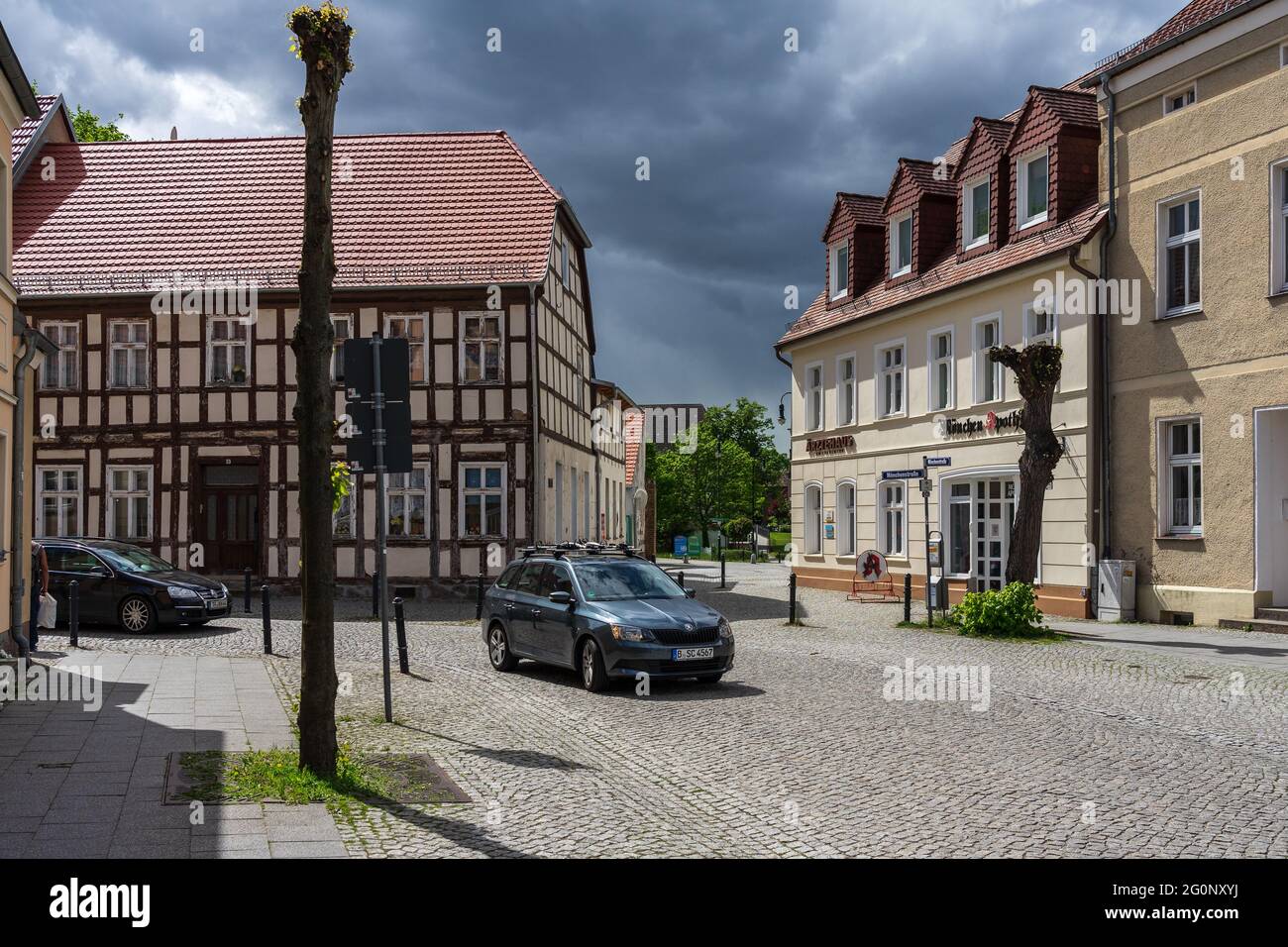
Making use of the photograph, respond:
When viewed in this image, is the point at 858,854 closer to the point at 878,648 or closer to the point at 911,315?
the point at 878,648

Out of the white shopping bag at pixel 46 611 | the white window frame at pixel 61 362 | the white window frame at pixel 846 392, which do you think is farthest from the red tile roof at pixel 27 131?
the white window frame at pixel 846 392

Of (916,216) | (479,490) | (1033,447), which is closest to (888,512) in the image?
(916,216)

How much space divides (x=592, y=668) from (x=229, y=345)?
786 inches

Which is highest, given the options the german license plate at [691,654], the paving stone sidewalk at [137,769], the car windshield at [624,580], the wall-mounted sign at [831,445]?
the wall-mounted sign at [831,445]

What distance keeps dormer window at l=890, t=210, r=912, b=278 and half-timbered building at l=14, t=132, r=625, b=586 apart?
837cm

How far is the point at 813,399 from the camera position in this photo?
34719 mm

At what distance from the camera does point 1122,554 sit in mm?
22609

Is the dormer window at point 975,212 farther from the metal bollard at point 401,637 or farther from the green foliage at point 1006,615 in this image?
the metal bollard at point 401,637

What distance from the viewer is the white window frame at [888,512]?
97.0ft

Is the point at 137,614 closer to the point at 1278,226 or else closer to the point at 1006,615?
the point at 1006,615

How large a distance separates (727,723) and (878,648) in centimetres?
737

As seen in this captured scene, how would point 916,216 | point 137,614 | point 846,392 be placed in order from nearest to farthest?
point 137,614, point 916,216, point 846,392

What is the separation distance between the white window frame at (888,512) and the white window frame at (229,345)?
15349mm

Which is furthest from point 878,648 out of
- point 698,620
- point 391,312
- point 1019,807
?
point 391,312
